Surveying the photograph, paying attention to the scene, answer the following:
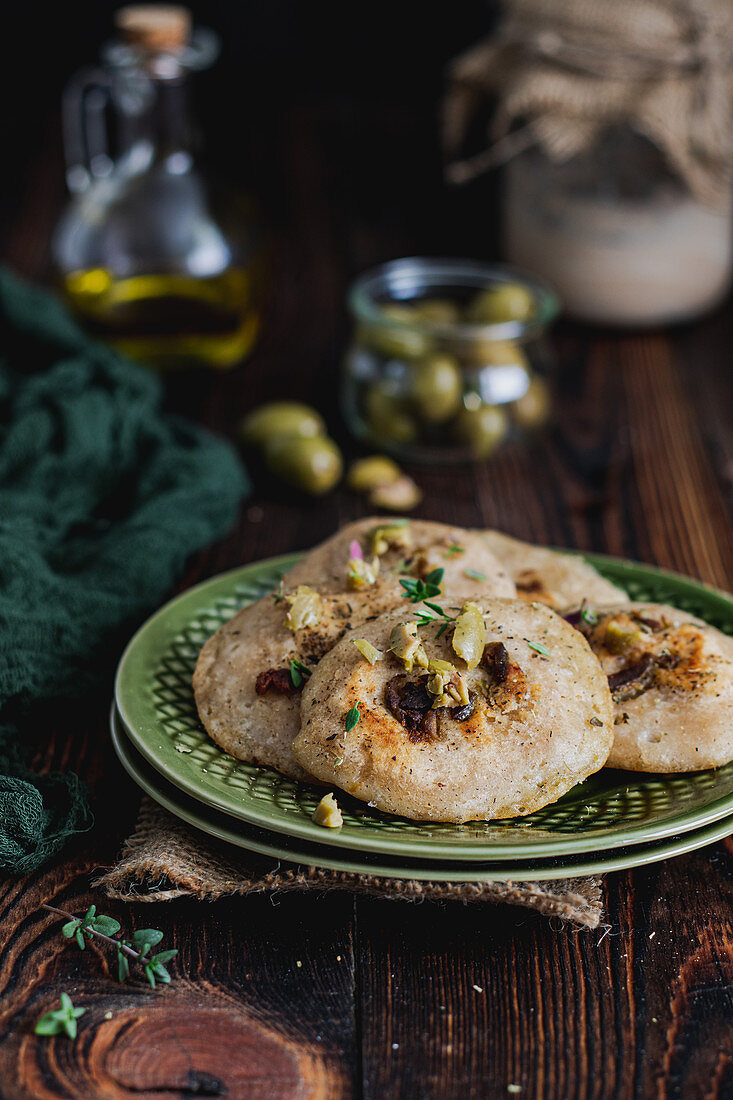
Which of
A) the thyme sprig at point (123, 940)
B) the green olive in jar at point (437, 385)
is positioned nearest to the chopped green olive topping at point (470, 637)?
the thyme sprig at point (123, 940)

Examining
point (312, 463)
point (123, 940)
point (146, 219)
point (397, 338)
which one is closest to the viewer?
point (123, 940)

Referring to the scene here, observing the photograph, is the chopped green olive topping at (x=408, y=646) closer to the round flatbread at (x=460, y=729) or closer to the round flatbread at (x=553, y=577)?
the round flatbread at (x=460, y=729)

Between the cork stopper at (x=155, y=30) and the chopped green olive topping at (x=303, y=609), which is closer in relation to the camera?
the chopped green olive topping at (x=303, y=609)

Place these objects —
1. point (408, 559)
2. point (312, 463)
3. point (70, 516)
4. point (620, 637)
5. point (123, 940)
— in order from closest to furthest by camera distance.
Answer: point (123, 940) → point (620, 637) → point (408, 559) → point (70, 516) → point (312, 463)

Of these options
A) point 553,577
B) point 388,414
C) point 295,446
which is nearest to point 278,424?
point 295,446

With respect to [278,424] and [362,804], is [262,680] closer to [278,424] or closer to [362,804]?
[362,804]

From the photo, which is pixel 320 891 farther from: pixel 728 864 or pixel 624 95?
pixel 624 95

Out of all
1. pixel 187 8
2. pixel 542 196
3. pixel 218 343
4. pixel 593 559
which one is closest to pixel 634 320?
pixel 542 196
